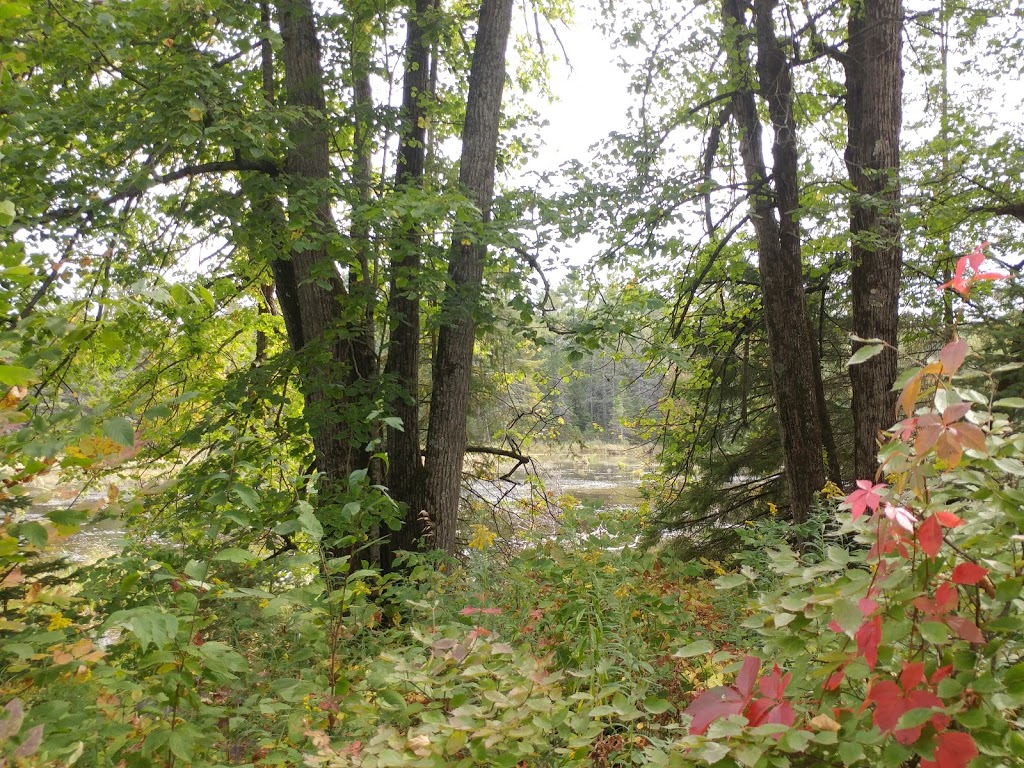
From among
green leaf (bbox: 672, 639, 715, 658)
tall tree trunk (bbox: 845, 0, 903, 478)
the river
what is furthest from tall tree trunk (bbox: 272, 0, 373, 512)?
tall tree trunk (bbox: 845, 0, 903, 478)

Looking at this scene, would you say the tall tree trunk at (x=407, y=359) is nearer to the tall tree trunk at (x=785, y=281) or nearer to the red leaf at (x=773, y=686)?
the tall tree trunk at (x=785, y=281)

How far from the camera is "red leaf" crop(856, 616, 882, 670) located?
3.84 ft

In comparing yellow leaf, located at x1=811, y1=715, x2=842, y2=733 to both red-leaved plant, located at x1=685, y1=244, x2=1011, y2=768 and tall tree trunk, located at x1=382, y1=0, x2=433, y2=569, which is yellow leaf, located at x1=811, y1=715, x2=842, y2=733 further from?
tall tree trunk, located at x1=382, y1=0, x2=433, y2=569

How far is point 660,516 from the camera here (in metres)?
8.95

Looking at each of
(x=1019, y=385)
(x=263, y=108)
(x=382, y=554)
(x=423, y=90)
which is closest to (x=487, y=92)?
(x=423, y=90)

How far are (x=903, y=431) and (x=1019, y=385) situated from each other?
6568mm

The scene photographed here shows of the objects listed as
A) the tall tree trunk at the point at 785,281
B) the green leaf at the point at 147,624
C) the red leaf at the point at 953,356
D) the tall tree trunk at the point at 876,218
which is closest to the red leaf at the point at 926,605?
the red leaf at the point at 953,356

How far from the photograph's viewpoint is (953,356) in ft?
3.90

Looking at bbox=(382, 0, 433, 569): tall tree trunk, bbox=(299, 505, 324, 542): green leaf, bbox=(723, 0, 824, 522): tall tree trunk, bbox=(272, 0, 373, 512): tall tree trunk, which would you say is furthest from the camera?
bbox=(723, 0, 824, 522): tall tree trunk

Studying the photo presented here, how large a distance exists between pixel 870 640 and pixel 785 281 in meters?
5.82

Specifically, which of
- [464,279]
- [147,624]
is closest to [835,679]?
[147,624]

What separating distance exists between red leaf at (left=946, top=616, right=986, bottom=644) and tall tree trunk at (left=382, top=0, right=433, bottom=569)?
4.22 meters

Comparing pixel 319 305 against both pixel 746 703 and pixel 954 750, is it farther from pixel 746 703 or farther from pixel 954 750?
pixel 954 750

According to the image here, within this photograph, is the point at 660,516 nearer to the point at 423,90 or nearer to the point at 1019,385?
the point at 1019,385
